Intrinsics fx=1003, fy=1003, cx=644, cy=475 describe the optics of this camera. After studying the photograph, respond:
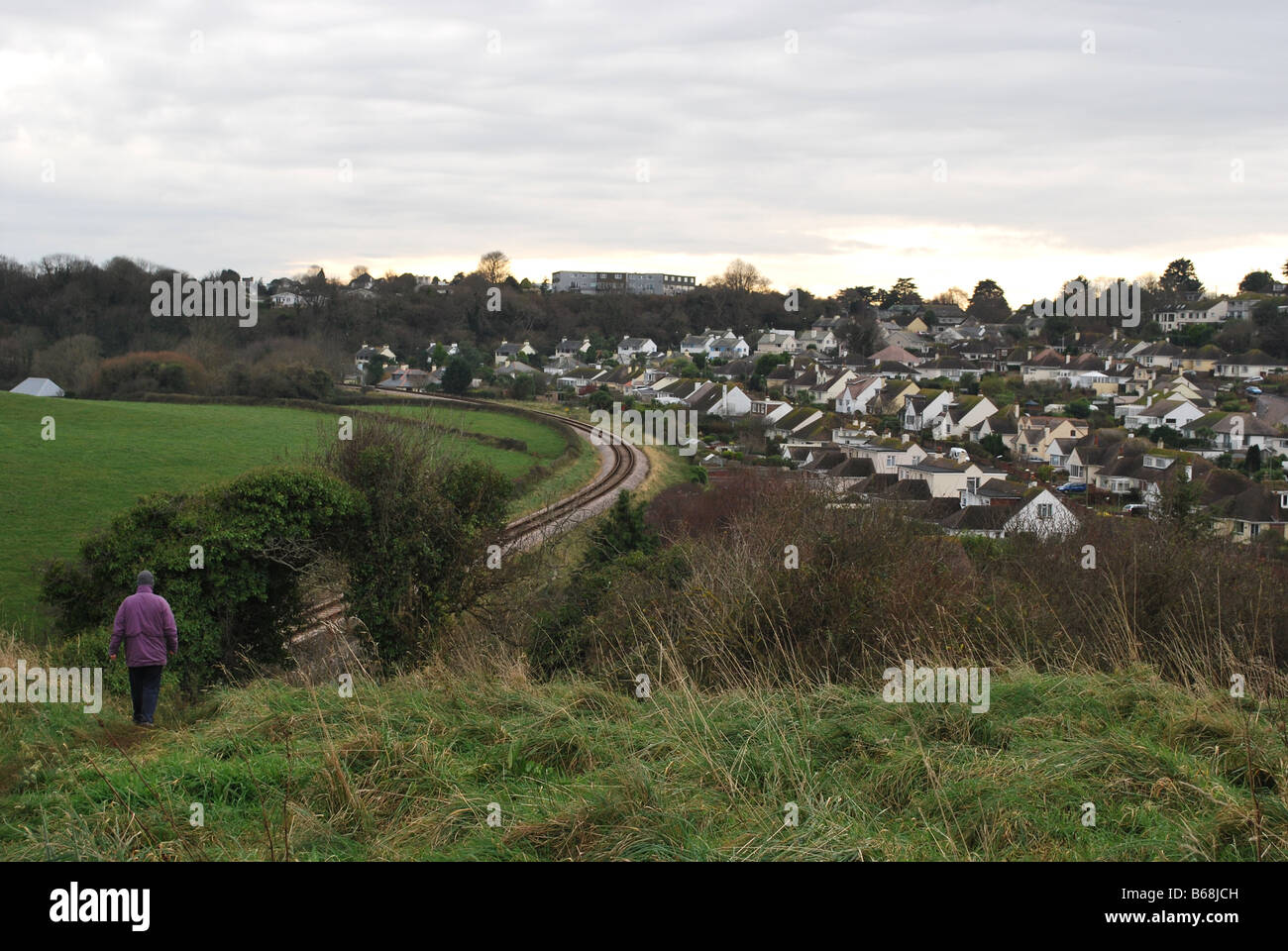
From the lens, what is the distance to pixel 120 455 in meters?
36.0

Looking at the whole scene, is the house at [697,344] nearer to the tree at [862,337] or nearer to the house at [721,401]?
the tree at [862,337]

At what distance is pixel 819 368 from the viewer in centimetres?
7838

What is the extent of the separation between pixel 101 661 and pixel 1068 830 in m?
10.1

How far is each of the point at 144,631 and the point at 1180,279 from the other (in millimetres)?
131485

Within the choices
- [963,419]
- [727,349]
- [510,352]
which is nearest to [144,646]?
[963,419]

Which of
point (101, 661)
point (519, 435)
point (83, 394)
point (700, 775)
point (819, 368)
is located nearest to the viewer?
point (700, 775)

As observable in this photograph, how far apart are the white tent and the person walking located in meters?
56.9

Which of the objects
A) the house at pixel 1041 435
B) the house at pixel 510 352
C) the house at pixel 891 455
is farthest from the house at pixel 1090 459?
the house at pixel 510 352

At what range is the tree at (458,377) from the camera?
2363 inches

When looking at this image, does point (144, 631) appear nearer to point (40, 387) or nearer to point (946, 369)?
point (40, 387)

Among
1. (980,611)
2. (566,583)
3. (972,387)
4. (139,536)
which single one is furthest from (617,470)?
(972,387)

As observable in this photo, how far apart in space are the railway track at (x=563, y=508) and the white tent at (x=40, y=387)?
73.4ft

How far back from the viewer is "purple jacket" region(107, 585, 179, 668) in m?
6.52

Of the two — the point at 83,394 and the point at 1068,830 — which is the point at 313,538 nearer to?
the point at 1068,830
